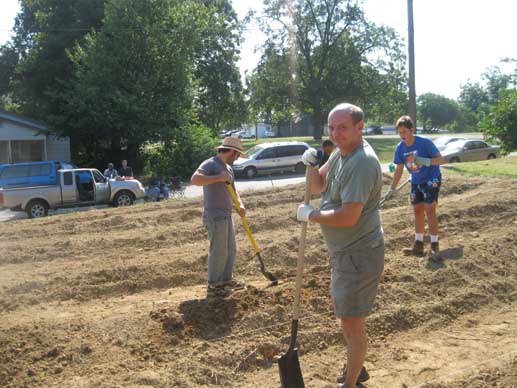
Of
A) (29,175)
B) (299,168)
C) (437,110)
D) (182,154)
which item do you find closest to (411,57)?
(299,168)

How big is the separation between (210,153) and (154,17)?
7.29 meters

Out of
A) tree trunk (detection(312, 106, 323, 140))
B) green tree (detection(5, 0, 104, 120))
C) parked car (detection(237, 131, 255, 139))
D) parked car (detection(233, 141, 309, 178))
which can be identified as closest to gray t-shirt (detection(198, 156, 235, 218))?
parked car (detection(233, 141, 309, 178))

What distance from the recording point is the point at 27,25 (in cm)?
3594

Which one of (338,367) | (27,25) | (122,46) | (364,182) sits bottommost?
(338,367)

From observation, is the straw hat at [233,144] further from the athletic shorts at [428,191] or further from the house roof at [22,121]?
the house roof at [22,121]

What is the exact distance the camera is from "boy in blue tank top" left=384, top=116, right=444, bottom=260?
7000 millimetres

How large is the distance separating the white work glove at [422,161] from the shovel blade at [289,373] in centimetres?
394

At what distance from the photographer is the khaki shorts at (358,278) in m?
3.56

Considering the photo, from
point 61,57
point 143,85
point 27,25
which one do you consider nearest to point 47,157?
point 61,57

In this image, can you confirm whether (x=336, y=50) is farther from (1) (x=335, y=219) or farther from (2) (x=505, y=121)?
(1) (x=335, y=219)

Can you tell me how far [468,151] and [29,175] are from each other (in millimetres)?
20662

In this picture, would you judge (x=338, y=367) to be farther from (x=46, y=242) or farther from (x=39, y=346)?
(x=46, y=242)

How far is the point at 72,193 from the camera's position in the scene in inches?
649

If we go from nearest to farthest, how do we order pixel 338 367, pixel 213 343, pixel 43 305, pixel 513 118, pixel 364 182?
pixel 364 182 < pixel 338 367 < pixel 213 343 < pixel 43 305 < pixel 513 118
